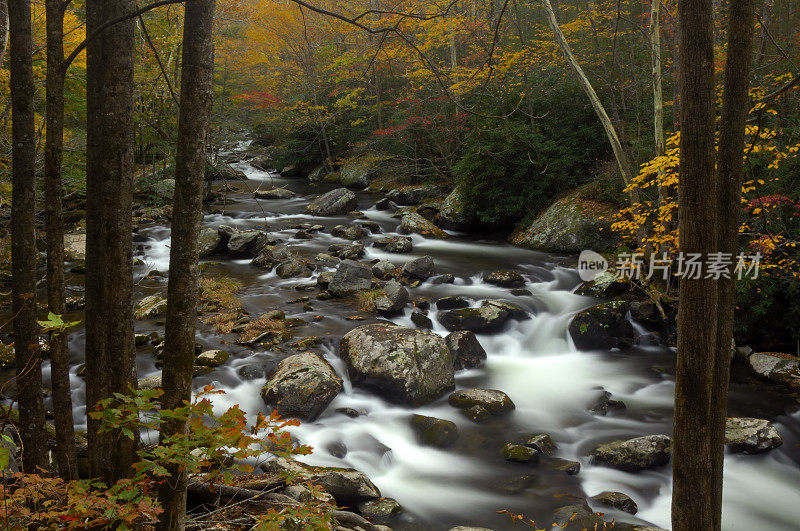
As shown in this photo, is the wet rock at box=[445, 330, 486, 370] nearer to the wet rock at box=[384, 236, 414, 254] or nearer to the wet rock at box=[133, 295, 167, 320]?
the wet rock at box=[133, 295, 167, 320]

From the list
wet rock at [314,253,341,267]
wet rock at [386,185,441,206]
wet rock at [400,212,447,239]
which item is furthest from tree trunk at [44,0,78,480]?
wet rock at [386,185,441,206]

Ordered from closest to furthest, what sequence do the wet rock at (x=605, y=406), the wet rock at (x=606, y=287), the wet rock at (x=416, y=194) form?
the wet rock at (x=605, y=406), the wet rock at (x=606, y=287), the wet rock at (x=416, y=194)

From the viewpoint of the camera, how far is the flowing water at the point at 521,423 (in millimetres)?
5324

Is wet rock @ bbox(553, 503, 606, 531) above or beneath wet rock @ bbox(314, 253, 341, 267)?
beneath

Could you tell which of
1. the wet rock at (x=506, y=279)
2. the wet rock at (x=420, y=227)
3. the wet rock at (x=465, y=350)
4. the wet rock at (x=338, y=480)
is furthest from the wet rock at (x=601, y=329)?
the wet rock at (x=420, y=227)

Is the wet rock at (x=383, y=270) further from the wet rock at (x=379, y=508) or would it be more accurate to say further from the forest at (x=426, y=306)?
the wet rock at (x=379, y=508)

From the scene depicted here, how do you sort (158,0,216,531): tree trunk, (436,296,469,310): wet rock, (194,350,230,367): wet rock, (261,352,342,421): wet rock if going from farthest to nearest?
(436,296,469,310): wet rock, (194,350,230,367): wet rock, (261,352,342,421): wet rock, (158,0,216,531): tree trunk

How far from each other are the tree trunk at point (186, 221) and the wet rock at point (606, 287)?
965cm

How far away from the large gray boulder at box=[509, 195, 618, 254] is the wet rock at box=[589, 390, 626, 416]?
594cm

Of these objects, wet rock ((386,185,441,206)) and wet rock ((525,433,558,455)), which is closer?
wet rock ((525,433,558,455))

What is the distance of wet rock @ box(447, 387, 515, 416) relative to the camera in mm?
6875

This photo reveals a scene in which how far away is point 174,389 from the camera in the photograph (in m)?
2.48

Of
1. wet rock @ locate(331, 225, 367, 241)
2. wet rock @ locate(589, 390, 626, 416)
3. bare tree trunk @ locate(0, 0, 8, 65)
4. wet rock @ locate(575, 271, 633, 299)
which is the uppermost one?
bare tree trunk @ locate(0, 0, 8, 65)

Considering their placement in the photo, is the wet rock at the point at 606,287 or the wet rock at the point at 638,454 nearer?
the wet rock at the point at 638,454
